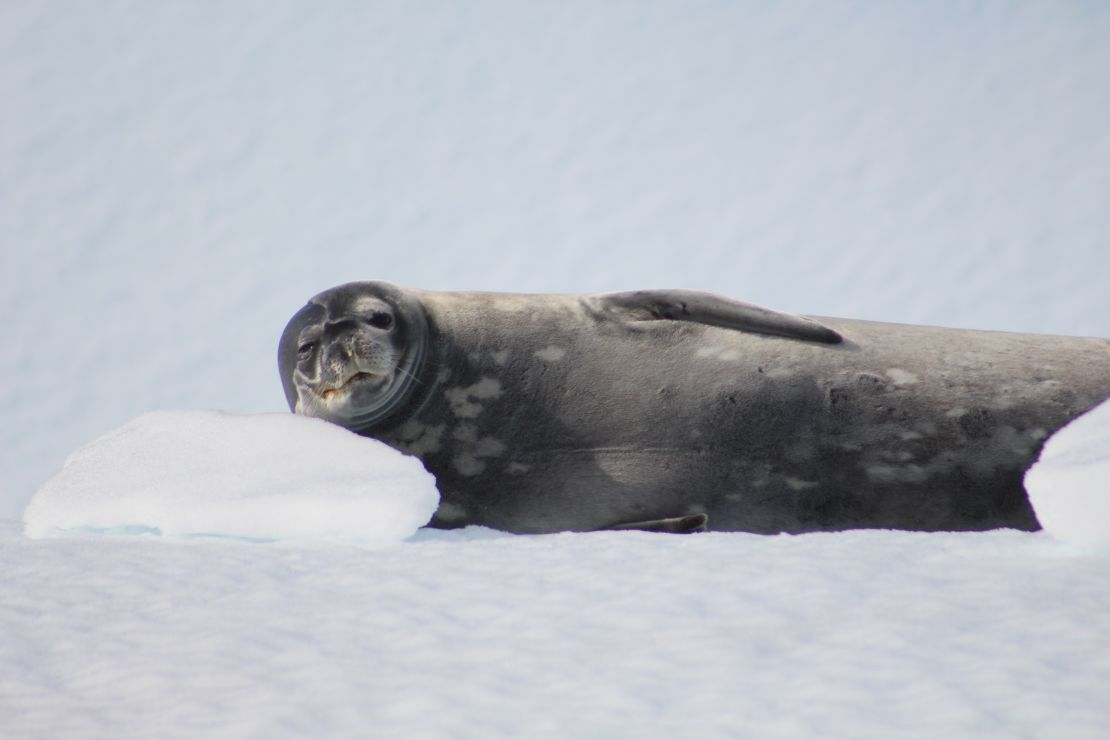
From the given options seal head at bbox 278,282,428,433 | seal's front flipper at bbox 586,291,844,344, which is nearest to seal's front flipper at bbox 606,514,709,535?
seal's front flipper at bbox 586,291,844,344

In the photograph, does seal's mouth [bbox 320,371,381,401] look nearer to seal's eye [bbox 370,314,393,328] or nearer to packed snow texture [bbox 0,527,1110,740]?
seal's eye [bbox 370,314,393,328]

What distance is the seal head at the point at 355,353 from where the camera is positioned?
3141 millimetres

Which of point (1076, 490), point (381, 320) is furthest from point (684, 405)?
point (1076, 490)

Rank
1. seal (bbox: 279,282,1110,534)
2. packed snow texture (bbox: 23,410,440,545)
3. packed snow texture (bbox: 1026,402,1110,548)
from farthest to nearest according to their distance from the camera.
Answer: seal (bbox: 279,282,1110,534) → packed snow texture (bbox: 23,410,440,545) → packed snow texture (bbox: 1026,402,1110,548)

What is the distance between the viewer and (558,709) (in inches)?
Answer: 54.9

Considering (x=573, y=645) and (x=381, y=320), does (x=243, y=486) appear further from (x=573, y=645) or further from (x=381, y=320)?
(x=573, y=645)

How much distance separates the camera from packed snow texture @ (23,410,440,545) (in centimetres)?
273

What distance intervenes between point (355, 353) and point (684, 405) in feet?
3.16

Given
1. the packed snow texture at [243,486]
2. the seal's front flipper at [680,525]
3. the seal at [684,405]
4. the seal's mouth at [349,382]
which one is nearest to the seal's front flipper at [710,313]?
the seal at [684,405]

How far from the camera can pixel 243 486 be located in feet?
9.26

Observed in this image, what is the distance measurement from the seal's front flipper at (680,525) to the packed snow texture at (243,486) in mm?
595

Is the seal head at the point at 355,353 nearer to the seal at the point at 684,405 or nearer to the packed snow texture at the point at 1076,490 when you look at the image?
the seal at the point at 684,405

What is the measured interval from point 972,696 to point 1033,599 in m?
0.45

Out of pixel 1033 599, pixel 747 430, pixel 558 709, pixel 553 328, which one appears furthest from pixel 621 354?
pixel 558 709
